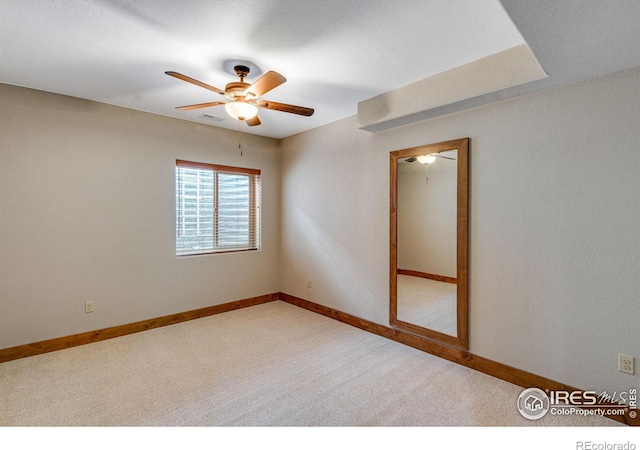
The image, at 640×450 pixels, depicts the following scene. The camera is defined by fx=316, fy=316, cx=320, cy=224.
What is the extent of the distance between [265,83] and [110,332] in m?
3.09

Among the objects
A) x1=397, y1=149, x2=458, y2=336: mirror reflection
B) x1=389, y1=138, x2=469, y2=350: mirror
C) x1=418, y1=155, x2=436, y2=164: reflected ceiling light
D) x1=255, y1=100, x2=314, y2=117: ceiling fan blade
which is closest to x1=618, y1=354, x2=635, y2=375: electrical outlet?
x1=389, y1=138, x2=469, y2=350: mirror

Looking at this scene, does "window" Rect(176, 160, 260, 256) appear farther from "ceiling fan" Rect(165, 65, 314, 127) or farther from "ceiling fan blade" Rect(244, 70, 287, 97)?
"ceiling fan blade" Rect(244, 70, 287, 97)

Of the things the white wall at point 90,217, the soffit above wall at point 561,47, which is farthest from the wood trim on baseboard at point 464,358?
the soffit above wall at point 561,47

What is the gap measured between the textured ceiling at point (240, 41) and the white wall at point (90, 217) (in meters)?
0.42

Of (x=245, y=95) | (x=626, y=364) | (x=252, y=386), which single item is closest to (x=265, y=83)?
(x=245, y=95)

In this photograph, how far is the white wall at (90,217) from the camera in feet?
9.55

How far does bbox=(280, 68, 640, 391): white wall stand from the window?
2324 millimetres

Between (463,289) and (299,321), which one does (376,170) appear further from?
(299,321)

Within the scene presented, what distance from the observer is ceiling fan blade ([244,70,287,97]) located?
2076 millimetres

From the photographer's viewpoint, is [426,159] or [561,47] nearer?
[561,47]

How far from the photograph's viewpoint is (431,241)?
3.17 metres

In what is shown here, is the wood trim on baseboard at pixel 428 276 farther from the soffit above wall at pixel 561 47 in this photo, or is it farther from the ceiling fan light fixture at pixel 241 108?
the ceiling fan light fixture at pixel 241 108

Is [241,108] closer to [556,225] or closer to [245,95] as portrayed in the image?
[245,95]
